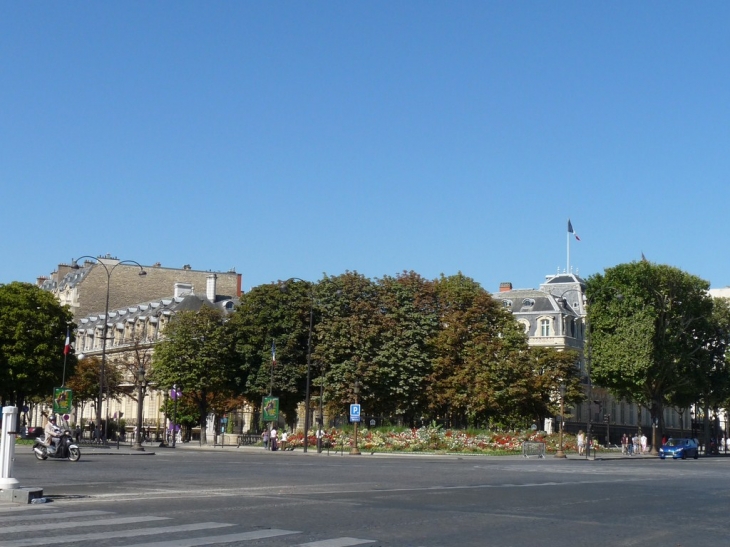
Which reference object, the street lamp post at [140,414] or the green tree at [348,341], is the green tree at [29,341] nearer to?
the street lamp post at [140,414]

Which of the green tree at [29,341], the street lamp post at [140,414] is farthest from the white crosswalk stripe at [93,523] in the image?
the green tree at [29,341]

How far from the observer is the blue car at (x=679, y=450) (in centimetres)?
6419

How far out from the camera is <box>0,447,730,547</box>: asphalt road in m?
12.0

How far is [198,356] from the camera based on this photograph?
7450cm

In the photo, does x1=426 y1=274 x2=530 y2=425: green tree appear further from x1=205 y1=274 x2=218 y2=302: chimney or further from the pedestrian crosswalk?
the pedestrian crosswalk

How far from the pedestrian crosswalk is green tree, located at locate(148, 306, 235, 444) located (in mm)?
60994

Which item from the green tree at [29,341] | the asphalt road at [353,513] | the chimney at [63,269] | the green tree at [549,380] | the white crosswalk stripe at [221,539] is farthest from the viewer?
the chimney at [63,269]

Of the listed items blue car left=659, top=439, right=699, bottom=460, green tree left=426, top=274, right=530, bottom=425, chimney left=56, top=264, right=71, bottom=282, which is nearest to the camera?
blue car left=659, top=439, right=699, bottom=460

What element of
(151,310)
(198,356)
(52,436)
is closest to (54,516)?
(52,436)

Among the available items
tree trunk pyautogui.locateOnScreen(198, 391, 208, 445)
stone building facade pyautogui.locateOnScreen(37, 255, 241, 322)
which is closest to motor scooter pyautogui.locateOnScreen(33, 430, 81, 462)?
tree trunk pyautogui.locateOnScreen(198, 391, 208, 445)

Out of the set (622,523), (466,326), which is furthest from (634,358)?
(622,523)

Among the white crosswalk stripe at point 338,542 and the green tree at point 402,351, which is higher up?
the green tree at point 402,351

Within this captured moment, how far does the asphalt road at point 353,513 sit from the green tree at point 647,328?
46909mm

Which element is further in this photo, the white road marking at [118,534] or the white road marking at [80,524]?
the white road marking at [80,524]
